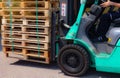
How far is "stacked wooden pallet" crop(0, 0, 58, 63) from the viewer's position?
5.80m

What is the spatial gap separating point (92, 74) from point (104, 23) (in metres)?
1.14

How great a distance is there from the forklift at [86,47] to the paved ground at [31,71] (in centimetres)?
30

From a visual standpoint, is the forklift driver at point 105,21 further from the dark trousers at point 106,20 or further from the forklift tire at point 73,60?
the forklift tire at point 73,60

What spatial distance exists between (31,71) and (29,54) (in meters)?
0.41

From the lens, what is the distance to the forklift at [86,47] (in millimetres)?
5052

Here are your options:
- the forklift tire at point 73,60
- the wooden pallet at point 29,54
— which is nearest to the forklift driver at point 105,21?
the forklift tire at point 73,60

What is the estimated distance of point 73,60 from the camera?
17.9 ft

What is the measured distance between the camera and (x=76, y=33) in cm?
535

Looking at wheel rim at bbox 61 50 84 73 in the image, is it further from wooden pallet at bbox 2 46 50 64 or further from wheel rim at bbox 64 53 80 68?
wooden pallet at bbox 2 46 50 64

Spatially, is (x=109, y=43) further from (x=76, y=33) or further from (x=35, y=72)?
(x=35, y=72)

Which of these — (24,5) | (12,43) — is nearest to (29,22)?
(24,5)

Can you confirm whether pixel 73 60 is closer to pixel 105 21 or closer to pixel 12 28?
pixel 105 21

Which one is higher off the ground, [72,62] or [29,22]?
[29,22]

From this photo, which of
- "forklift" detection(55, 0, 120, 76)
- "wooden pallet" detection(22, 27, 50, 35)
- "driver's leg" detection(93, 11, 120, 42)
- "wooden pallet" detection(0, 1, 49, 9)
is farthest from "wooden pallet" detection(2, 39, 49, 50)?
"driver's leg" detection(93, 11, 120, 42)
